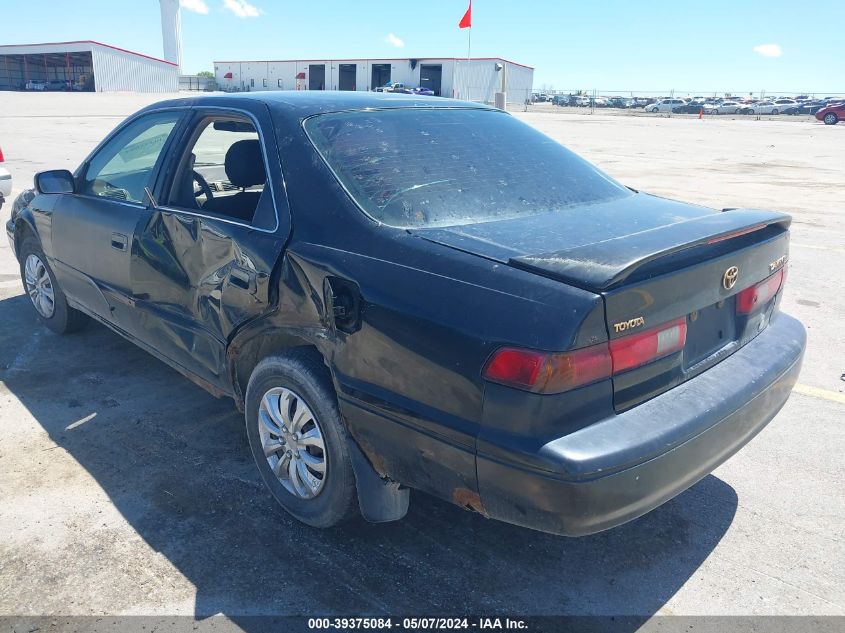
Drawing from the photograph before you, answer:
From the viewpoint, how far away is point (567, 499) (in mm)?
2062

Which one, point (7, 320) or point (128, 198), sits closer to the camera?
point (128, 198)

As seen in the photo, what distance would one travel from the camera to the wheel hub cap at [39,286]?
→ 4.97m

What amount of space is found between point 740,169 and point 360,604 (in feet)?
53.7

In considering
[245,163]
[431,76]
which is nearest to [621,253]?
[245,163]

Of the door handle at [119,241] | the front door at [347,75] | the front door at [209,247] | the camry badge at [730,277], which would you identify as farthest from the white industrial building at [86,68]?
the camry badge at [730,277]

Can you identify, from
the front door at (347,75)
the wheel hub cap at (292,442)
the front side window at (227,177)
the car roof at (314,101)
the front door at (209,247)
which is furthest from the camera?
the front door at (347,75)

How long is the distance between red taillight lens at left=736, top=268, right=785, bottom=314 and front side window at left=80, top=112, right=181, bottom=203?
112 inches

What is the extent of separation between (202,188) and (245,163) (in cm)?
62

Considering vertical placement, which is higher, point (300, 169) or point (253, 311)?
point (300, 169)

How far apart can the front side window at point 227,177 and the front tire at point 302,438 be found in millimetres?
719

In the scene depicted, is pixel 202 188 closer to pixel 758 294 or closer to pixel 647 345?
pixel 647 345

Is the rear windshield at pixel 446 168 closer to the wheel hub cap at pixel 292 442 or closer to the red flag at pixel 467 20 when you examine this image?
the wheel hub cap at pixel 292 442

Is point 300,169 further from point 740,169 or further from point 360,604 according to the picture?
point 740,169

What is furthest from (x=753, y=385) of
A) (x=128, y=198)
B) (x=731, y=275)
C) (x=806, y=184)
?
(x=806, y=184)
